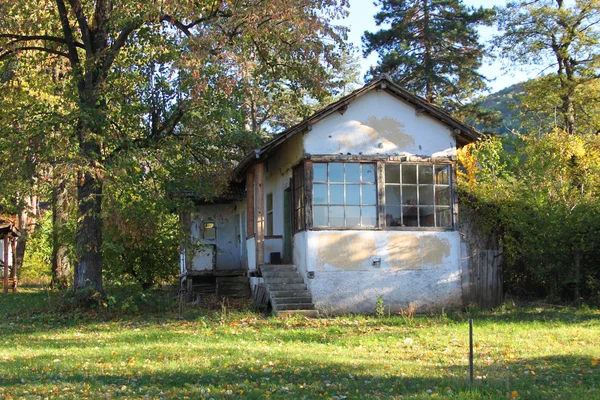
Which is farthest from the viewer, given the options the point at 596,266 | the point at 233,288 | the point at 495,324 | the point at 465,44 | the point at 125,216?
the point at 465,44

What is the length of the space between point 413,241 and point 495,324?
3952 mm

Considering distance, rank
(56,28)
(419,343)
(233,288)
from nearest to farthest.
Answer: (419,343)
(56,28)
(233,288)

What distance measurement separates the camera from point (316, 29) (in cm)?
1675

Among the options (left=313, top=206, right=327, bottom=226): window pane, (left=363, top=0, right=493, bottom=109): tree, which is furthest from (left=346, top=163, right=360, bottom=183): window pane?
(left=363, top=0, right=493, bottom=109): tree

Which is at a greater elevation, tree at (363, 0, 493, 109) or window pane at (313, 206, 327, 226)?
tree at (363, 0, 493, 109)

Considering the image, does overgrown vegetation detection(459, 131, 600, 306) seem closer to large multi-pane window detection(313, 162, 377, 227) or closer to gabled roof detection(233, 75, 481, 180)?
gabled roof detection(233, 75, 481, 180)

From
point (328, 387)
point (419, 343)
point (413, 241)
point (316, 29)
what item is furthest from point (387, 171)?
point (328, 387)

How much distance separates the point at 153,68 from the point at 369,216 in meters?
6.88

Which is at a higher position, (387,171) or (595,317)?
(387,171)

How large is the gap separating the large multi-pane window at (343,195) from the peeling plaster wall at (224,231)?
834 cm

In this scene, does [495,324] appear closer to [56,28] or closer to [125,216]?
[125,216]

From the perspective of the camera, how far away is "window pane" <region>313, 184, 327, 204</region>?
1739 cm

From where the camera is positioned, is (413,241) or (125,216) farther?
(413,241)

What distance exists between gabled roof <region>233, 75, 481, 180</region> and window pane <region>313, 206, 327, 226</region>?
78.6 inches
